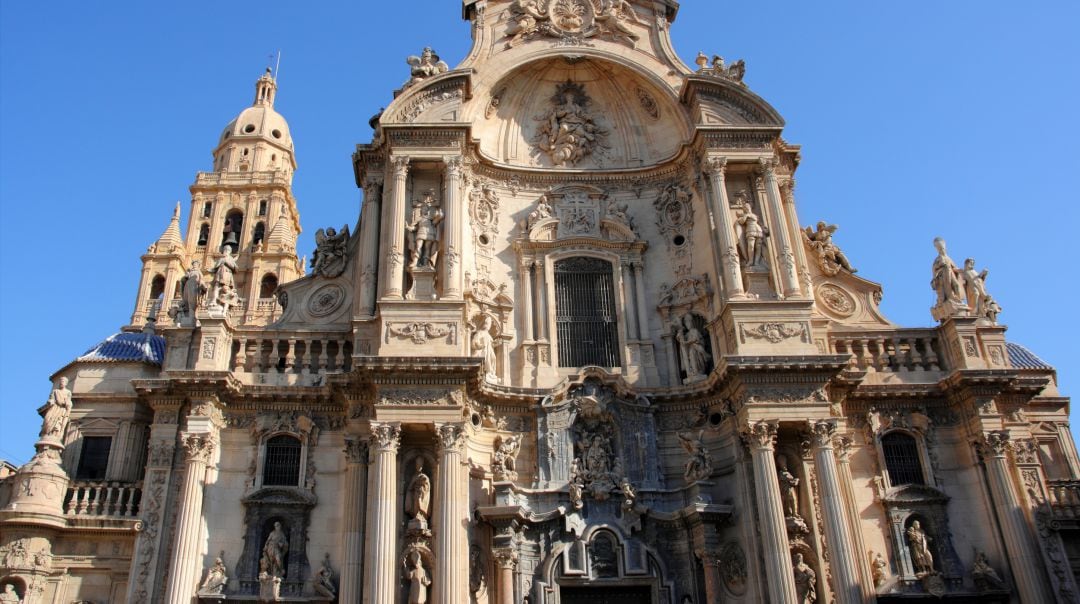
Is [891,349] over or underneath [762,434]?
over

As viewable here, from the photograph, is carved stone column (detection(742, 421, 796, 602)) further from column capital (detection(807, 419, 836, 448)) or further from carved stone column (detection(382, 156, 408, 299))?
carved stone column (detection(382, 156, 408, 299))

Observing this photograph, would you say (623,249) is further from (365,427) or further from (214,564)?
(214,564)

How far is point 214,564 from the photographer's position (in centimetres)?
1920

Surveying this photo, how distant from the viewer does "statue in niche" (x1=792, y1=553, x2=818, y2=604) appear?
19.1m

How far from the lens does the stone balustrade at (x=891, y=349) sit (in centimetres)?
2231

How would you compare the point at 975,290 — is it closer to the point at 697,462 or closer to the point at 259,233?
the point at 697,462

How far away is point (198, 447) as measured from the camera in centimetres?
1984

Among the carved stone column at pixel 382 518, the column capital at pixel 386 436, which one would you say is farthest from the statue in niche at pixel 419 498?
the column capital at pixel 386 436

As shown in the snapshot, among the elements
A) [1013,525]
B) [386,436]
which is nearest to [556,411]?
[386,436]

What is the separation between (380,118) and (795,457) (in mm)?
13733

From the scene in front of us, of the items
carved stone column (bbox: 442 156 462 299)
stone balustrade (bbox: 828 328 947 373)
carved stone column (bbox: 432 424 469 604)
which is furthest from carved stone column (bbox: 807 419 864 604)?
A: carved stone column (bbox: 442 156 462 299)

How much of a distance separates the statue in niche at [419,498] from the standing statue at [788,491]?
791 centimetres

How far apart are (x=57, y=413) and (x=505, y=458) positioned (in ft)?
35.7

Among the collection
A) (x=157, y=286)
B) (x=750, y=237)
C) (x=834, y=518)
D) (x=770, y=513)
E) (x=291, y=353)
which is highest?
(x=157, y=286)
